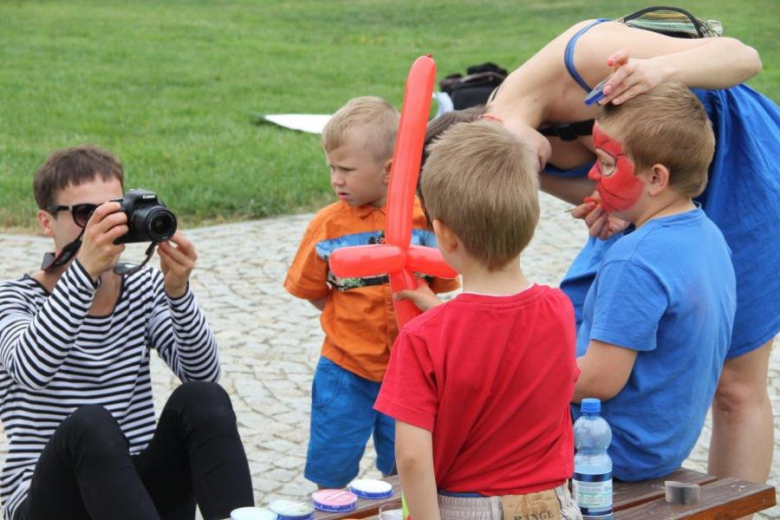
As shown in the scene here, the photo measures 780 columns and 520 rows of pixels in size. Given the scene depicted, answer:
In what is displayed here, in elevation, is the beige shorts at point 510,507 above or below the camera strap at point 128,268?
below

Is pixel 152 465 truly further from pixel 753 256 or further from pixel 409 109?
pixel 753 256

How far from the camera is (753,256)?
11.0ft

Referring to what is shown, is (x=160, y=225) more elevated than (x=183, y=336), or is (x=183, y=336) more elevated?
(x=160, y=225)

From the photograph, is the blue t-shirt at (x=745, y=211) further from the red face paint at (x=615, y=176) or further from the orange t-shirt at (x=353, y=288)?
the orange t-shirt at (x=353, y=288)

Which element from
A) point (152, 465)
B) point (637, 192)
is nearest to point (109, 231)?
point (152, 465)

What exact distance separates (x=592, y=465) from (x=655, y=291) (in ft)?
1.40

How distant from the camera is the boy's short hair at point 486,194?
227 centimetres

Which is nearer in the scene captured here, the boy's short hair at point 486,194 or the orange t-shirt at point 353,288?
the boy's short hair at point 486,194

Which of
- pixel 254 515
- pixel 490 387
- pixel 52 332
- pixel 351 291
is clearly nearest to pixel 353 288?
pixel 351 291

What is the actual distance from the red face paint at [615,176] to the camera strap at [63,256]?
4.55 feet

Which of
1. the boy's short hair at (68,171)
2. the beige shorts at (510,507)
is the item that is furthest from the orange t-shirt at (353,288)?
the beige shorts at (510,507)

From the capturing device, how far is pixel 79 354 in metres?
3.25

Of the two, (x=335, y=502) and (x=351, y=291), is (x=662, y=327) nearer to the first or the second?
(x=335, y=502)

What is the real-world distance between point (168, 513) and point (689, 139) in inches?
66.4
